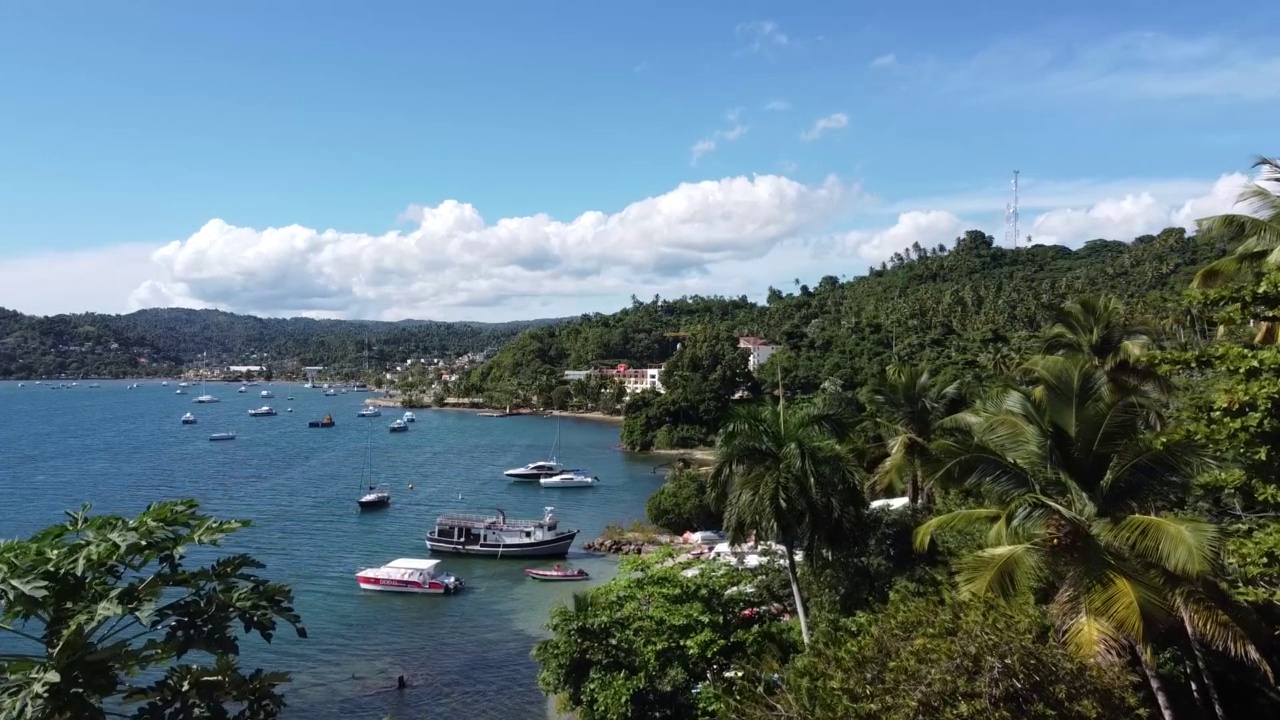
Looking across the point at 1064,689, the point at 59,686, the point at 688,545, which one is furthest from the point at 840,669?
the point at 688,545

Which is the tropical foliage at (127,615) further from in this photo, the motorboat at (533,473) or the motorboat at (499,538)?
the motorboat at (533,473)

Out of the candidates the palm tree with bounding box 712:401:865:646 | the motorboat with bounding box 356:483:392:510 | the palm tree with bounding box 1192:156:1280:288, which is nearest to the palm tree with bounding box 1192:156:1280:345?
the palm tree with bounding box 1192:156:1280:288

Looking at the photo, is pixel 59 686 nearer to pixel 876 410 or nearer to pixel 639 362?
pixel 876 410

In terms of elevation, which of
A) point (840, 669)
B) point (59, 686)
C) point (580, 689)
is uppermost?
point (59, 686)

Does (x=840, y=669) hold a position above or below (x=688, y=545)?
above

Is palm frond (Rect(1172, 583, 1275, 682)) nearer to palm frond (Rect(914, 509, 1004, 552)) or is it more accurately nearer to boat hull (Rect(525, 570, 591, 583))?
palm frond (Rect(914, 509, 1004, 552))
